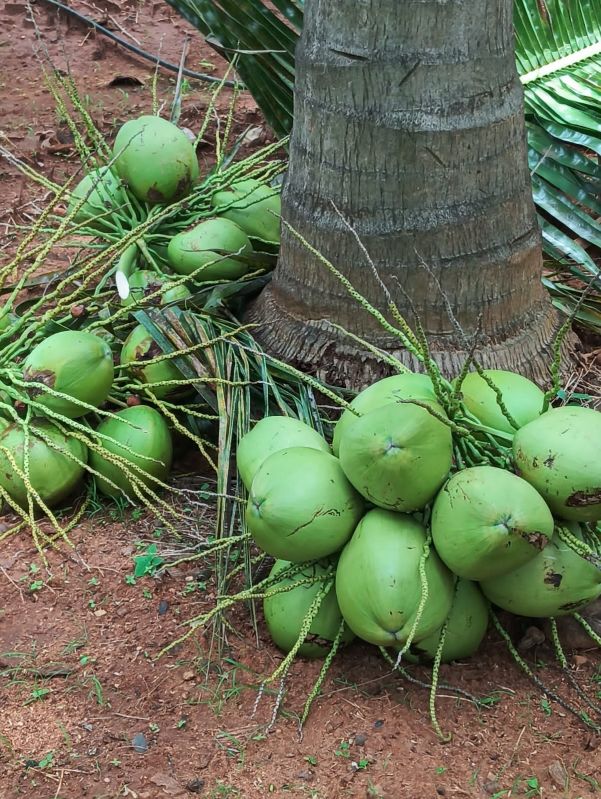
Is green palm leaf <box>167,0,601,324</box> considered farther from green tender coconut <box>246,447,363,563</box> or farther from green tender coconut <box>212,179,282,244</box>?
green tender coconut <box>246,447,363,563</box>

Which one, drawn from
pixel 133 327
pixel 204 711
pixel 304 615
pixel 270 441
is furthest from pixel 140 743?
pixel 133 327

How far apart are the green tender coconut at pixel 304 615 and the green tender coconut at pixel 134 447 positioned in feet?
2.34

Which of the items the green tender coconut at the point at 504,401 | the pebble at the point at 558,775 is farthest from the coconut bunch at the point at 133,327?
the pebble at the point at 558,775

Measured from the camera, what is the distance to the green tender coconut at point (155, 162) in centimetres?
350

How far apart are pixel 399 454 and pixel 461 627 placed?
1.55ft

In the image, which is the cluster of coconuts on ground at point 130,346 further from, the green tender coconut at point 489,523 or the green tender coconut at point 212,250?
the green tender coconut at point 489,523

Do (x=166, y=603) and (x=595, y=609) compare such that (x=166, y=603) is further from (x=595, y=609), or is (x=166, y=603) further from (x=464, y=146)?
(x=464, y=146)

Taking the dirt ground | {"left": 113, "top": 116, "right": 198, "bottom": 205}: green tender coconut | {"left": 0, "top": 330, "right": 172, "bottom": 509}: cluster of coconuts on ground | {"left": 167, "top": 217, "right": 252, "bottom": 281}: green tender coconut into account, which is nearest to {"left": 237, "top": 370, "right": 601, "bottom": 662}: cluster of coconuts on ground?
the dirt ground

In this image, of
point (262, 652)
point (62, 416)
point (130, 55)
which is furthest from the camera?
point (130, 55)

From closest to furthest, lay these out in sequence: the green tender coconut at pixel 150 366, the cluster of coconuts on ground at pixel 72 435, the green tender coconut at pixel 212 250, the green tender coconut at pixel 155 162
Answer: the cluster of coconuts on ground at pixel 72 435, the green tender coconut at pixel 150 366, the green tender coconut at pixel 212 250, the green tender coconut at pixel 155 162

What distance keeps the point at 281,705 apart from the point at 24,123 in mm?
4542

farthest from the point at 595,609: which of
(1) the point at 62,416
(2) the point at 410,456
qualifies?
(1) the point at 62,416

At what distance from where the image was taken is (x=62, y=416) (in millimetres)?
2873

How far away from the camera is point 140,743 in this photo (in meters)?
2.21
